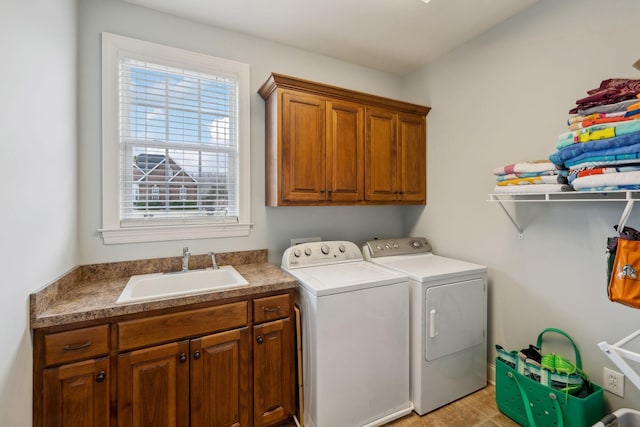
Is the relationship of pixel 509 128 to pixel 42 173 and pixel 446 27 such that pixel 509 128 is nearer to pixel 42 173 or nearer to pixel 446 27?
pixel 446 27

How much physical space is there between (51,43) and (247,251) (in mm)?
1613

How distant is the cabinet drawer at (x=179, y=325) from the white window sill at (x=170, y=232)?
69cm

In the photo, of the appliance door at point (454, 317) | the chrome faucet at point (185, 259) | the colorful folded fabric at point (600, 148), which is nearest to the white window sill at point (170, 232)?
the chrome faucet at point (185, 259)

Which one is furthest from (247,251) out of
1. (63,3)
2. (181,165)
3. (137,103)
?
(63,3)

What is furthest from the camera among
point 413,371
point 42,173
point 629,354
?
point 413,371

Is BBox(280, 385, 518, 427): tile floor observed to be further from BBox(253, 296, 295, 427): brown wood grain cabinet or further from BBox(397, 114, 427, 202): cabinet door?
BBox(397, 114, 427, 202): cabinet door

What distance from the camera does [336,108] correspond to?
2238 millimetres

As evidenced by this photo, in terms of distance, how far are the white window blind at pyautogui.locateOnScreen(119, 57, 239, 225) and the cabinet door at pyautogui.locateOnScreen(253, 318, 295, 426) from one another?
36.1 inches

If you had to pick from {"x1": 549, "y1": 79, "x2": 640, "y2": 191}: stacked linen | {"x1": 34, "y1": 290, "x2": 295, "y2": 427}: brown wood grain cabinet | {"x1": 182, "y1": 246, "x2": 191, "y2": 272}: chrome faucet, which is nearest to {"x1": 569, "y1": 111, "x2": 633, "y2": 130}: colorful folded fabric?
{"x1": 549, "y1": 79, "x2": 640, "y2": 191}: stacked linen

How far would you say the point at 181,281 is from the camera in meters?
1.94

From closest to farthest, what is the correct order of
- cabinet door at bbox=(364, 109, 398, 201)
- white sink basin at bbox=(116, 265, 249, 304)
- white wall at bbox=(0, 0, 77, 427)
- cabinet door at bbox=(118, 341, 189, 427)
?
1. white wall at bbox=(0, 0, 77, 427)
2. cabinet door at bbox=(118, 341, 189, 427)
3. white sink basin at bbox=(116, 265, 249, 304)
4. cabinet door at bbox=(364, 109, 398, 201)

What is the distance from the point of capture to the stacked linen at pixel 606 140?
1225 mm

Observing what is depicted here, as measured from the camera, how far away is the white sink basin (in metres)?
1.77

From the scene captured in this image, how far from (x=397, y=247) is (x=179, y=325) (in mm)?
1762
